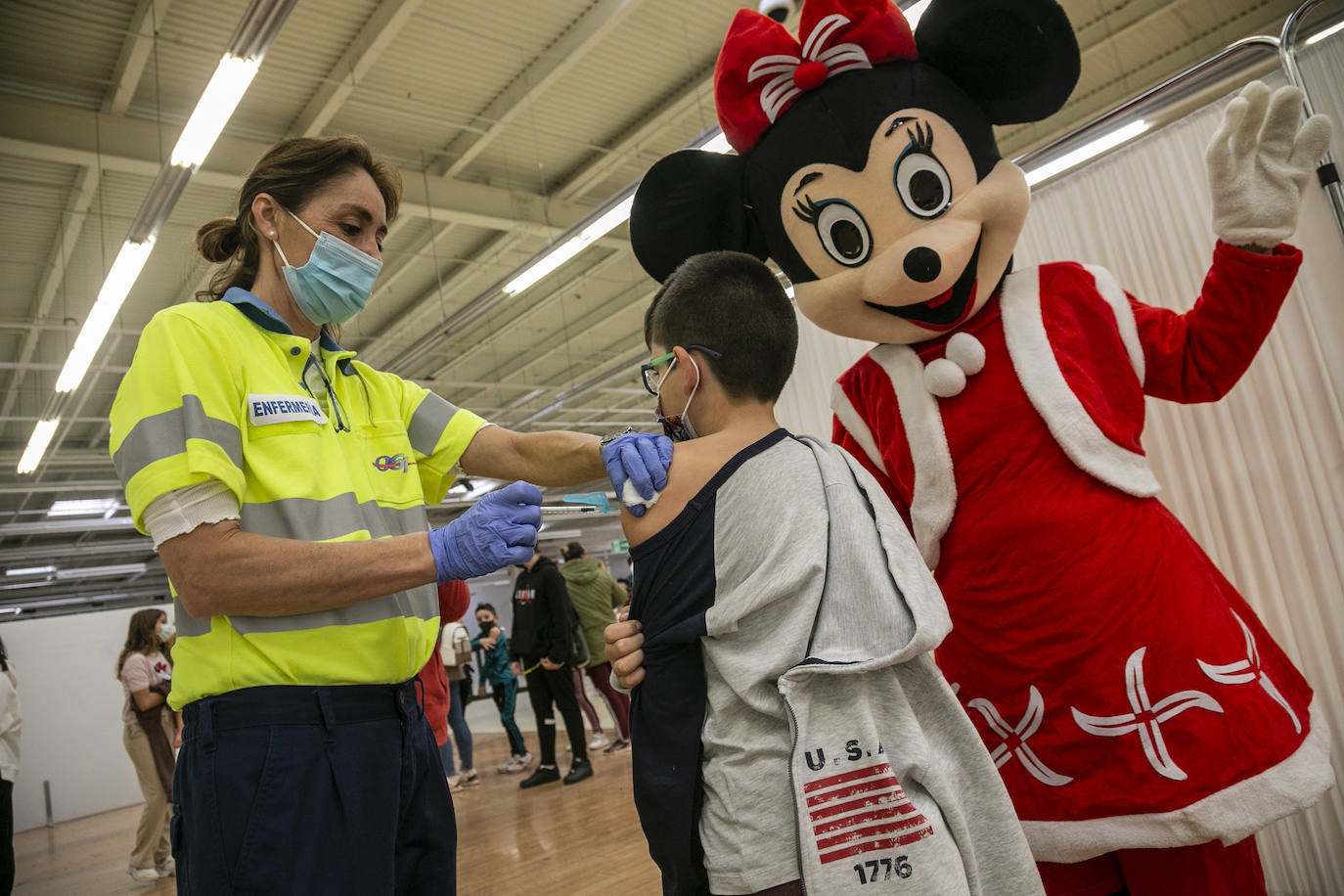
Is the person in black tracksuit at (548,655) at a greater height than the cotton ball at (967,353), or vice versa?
the cotton ball at (967,353)

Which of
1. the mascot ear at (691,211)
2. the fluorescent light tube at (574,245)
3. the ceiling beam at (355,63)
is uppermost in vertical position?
the ceiling beam at (355,63)

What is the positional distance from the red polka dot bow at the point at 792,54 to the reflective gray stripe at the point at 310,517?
1.14 meters

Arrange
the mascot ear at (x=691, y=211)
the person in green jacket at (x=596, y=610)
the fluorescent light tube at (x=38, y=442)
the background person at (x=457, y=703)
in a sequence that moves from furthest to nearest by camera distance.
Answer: the fluorescent light tube at (x=38, y=442) < the background person at (x=457, y=703) < the person in green jacket at (x=596, y=610) < the mascot ear at (x=691, y=211)

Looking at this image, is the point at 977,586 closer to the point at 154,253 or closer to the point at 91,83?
the point at 91,83

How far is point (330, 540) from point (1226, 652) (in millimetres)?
1440

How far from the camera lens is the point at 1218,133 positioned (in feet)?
4.96

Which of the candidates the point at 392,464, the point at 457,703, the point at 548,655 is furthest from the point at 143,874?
the point at 392,464

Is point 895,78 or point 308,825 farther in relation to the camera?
point 895,78

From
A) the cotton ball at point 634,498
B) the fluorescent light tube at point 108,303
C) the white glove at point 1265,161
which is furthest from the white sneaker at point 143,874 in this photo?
the white glove at point 1265,161

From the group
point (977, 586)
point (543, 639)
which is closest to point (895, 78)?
point (977, 586)

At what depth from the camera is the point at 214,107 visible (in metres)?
4.21

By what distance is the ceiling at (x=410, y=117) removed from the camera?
5812 mm

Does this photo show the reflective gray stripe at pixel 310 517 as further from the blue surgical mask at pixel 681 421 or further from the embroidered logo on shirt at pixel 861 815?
Result: the embroidered logo on shirt at pixel 861 815

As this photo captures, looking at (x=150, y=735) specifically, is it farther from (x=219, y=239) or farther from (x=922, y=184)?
Result: (x=922, y=184)
